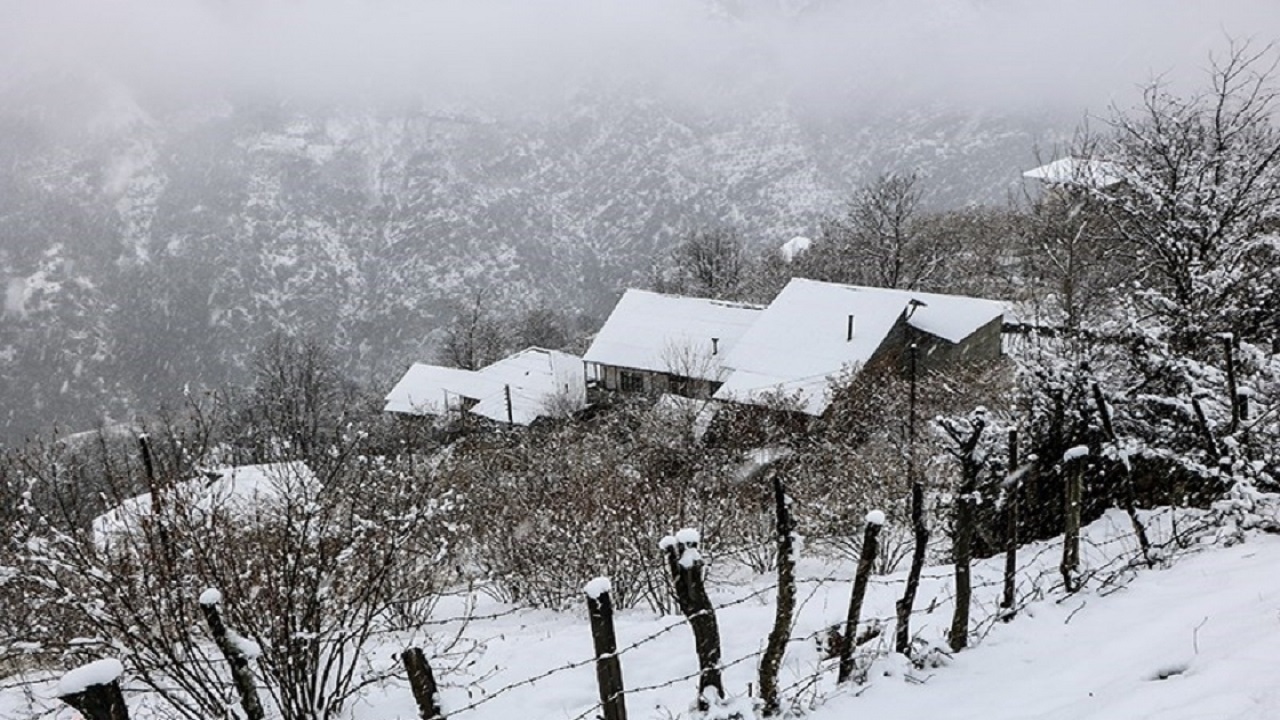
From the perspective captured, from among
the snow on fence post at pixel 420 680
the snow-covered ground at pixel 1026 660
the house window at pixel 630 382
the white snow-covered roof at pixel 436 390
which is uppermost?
the white snow-covered roof at pixel 436 390

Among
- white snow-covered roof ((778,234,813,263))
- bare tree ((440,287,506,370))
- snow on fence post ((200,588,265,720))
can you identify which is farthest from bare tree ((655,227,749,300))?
snow on fence post ((200,588,265,720))

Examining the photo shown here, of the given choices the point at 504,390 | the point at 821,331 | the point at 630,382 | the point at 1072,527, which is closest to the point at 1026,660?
the point at 1072,527

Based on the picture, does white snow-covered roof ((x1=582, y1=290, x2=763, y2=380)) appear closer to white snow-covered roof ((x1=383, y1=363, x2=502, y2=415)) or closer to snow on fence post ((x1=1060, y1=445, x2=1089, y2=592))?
white snow-covered roof ((x1=383, y1=363, x2=502, y2=415))

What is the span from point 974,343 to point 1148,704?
102 feet

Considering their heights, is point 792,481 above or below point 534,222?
below

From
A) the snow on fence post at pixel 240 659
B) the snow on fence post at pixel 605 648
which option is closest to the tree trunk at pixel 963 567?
the snow on fence post at pixel 605 648

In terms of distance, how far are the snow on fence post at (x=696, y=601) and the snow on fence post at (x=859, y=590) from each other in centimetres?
72

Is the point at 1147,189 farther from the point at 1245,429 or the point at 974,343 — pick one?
the point at 974,343

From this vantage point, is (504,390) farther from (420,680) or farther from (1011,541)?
(420,680)

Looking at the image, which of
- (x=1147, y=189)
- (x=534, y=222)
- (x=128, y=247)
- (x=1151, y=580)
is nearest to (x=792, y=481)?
(x=1147, y=189)

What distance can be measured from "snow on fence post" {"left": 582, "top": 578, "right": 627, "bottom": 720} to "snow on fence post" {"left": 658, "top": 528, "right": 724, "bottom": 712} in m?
0.36

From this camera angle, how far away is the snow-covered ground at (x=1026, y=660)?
3609mm

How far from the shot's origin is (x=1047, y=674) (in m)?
4.20

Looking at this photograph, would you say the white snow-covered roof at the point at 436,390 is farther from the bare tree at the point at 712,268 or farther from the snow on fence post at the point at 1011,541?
the snow on fence post at the point at 1011,541
